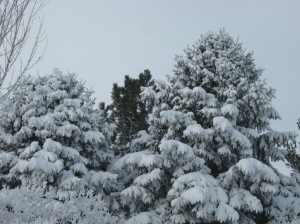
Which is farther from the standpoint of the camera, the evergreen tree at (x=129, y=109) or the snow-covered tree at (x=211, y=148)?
the evergreen tree at (x=129, y=109)

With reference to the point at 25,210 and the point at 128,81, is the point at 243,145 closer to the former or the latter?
the point at 25,210

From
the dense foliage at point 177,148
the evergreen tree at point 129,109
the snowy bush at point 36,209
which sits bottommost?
the snowy bush at point 36,209

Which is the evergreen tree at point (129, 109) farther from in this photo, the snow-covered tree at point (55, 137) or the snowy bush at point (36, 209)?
the snowy bush at point (36, 209)

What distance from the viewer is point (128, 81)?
1071 inches

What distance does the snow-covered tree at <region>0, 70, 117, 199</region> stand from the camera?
1623 cm

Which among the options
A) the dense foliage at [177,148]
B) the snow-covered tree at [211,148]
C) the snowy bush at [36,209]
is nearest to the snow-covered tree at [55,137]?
the dense foliage at [177,148]

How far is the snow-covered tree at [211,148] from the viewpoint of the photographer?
15016 millimetres

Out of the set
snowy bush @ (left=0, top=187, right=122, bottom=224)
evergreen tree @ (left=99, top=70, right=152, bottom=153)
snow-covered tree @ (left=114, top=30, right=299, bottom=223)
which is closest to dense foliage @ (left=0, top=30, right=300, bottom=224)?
snow-covered tree @ (left=114, top=30, right=299, bottom=223)

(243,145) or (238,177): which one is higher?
(243,145)

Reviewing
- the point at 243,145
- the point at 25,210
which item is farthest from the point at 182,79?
the point at 25,210

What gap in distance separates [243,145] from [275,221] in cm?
299

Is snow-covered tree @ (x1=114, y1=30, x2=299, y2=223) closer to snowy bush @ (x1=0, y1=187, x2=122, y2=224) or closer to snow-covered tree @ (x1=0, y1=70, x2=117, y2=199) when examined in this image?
snow-covered tree @ (x1=0, y1=70, x2=117, y2=199)

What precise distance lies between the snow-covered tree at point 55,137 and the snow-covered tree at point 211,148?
1461mm

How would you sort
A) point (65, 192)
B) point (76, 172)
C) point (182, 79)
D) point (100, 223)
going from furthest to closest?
1. point (182, 79)
2. point (76, 172)
3. point (65, 192)
4. point (100, 223)
